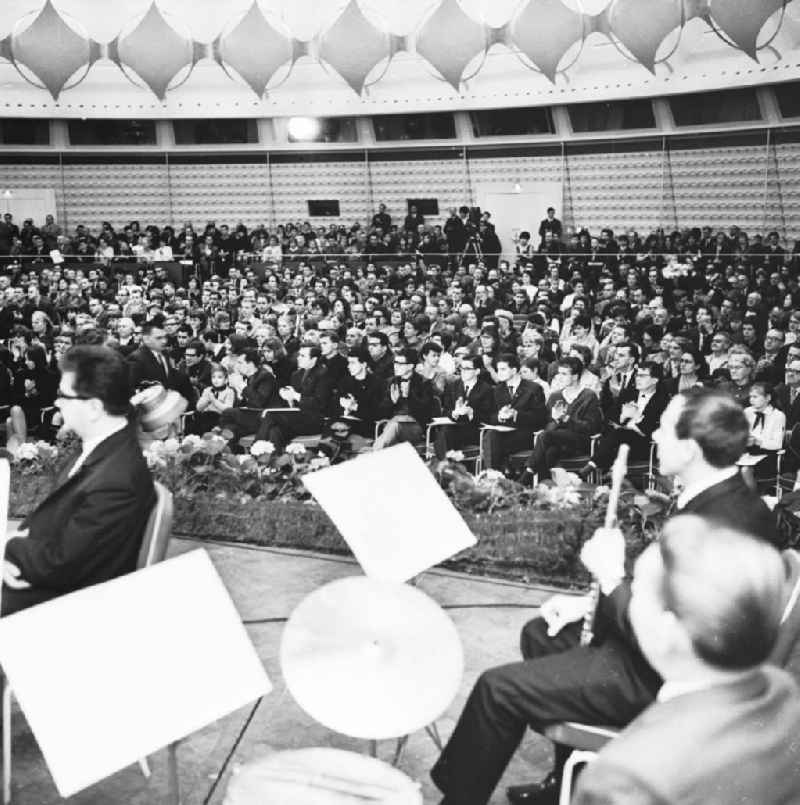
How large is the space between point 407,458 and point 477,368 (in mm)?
4012

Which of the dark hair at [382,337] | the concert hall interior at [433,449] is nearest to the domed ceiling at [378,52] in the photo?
the concert hall interior at [433,449]

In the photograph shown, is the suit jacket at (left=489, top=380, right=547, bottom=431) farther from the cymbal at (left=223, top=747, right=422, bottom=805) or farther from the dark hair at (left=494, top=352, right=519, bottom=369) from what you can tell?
the cymbal at (left=223, top=747, right=422, bottom=805)

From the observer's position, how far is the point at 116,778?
3.34 meters

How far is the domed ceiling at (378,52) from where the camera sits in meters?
15.4

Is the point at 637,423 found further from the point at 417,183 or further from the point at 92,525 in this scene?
the point at 417,183

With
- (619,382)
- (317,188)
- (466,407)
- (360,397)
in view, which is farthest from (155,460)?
(317,188)

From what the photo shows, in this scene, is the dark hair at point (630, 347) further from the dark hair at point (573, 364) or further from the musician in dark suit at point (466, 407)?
the musician in dark suit at point (466, 407)

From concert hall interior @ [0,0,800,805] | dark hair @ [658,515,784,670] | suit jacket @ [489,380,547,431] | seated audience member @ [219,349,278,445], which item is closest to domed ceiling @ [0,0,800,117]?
concert hall interior @ [0,0,800,805]

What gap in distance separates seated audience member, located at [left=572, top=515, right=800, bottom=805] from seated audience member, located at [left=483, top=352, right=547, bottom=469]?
5.62 meters

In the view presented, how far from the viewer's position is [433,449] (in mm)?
7102

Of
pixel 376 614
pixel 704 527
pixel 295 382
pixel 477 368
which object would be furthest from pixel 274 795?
pixel 295 382

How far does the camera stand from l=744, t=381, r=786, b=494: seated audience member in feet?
20.6

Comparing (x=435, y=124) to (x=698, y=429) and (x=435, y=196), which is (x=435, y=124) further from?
(x=698, y=429)

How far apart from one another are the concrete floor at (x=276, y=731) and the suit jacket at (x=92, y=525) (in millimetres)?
677
